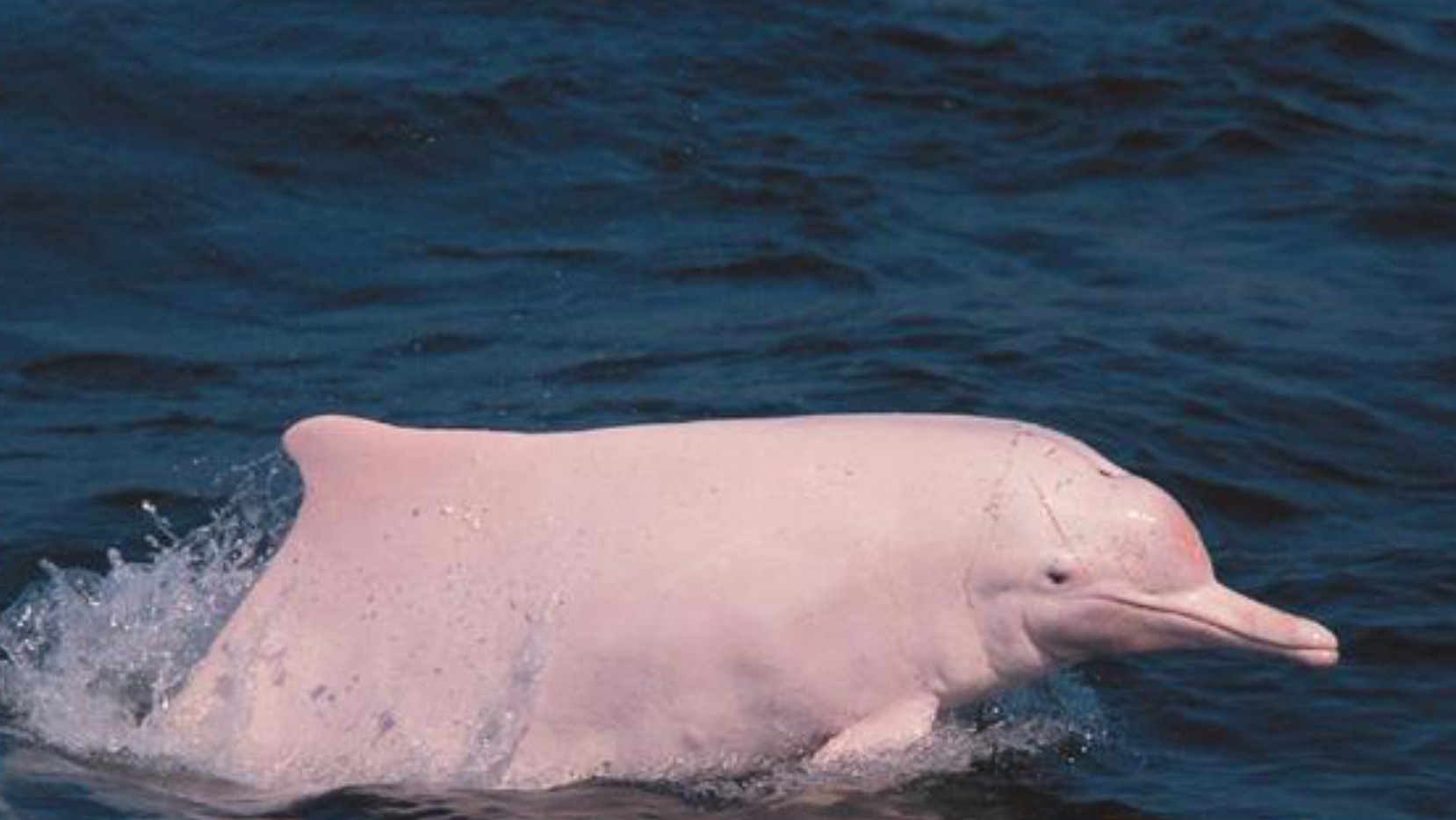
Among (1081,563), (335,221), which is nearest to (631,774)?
(1081,563)

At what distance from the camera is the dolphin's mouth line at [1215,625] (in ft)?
34.6

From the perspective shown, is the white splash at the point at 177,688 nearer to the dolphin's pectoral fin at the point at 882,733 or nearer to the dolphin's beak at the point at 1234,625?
the dolphin's pectoral fin at the point at 882,733

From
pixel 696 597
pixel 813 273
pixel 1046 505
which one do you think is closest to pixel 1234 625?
pixel 1046 505

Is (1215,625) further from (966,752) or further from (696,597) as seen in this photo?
(696,597)

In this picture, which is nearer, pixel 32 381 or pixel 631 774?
pixel 631 774

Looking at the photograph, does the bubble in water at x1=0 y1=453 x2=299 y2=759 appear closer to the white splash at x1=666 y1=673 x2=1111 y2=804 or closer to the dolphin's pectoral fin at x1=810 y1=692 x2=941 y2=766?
the white splash at x1=666 y1=673 x2=1111 y2=804

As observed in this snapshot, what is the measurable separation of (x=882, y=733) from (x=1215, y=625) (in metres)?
1.19

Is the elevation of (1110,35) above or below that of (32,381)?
above

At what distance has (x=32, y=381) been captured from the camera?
51.6ft

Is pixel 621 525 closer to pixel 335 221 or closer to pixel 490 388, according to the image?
pixel 490 388

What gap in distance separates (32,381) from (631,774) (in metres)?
6.06

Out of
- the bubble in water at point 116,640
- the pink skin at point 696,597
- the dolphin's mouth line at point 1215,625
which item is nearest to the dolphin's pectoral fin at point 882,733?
the pink skin at point 696,597

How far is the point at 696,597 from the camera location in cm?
1060

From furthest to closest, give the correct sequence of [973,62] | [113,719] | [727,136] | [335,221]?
[973,62] → [727,136] → [335,221] → [113,719]
